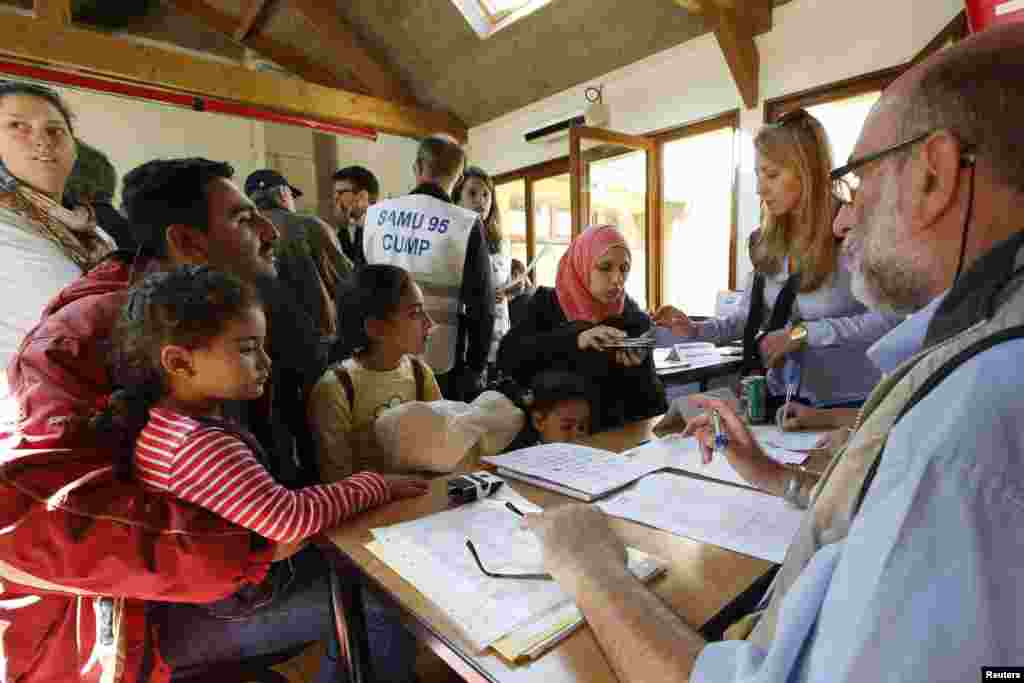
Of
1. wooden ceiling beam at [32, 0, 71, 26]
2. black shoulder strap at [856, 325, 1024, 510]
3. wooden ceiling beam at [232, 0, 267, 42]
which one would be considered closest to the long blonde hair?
black shoulder strap at [856, 325, 1024, 510]

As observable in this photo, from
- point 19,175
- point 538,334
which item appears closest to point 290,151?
point 19,175

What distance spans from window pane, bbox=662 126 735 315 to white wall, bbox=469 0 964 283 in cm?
38

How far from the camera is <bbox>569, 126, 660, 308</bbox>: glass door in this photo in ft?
15.3

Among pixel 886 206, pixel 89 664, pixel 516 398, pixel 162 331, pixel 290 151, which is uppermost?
pixel 290 151

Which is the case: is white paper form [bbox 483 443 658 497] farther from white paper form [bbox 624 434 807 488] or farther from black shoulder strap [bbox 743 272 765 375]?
black shoulder strap [bbox 743 272 765 375]

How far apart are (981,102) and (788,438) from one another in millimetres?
1049

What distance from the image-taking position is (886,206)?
2.06ft

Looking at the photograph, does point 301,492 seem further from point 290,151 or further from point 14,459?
point 290,151

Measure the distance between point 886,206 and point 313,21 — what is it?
20.9 feet

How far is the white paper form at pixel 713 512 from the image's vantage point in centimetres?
88

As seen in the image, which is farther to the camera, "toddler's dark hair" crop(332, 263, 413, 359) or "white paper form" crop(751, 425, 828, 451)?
"toddler's dark hair" crop(332, 263, 413, 359)

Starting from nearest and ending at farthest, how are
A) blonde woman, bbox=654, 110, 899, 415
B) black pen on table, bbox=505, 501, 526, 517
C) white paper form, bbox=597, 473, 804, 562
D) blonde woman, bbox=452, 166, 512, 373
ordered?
white paper form, bbox=597, 473, 804, 562
black pen on table, bbox=505, 501, 526, 517
blonde woman, bbox=654, 110, 899, 415
blonde woman, bbox=452, 166, 512, 373

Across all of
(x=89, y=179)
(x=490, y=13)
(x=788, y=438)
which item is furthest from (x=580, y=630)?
(x=490, y=13)

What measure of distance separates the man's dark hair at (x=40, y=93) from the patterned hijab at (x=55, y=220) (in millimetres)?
219
